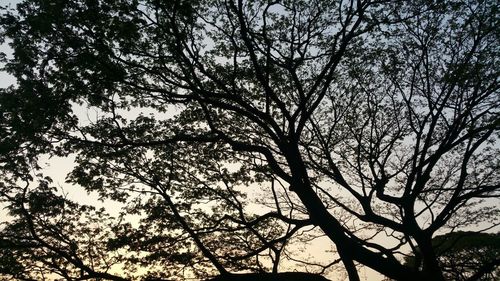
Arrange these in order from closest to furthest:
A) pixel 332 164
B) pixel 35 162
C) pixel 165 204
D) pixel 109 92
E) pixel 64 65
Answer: pixel 64 65, pixel 35 162, pixel 109 92, pixel 165 204, pixel 332 164

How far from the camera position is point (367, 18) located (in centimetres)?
1105

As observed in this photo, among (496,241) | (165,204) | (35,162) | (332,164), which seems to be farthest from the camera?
(496,241)

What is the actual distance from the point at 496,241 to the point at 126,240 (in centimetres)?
2203

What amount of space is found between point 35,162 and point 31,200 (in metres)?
1.12

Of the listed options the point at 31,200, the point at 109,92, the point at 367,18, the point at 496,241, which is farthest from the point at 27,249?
the point at 496,241

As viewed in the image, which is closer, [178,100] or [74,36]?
[74,36]

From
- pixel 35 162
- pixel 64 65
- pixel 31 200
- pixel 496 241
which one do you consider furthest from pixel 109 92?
pixel 496 241

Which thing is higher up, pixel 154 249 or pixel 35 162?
pixel 35 162

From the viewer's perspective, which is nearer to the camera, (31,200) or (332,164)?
(31,200)

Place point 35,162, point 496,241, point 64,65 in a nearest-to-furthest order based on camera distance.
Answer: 1. point 64,65
2. point 35,162
3. point 496,241

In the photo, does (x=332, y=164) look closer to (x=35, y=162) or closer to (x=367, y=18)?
(x=367, y=18)

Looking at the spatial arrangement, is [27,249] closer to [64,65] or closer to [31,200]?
[31,200]

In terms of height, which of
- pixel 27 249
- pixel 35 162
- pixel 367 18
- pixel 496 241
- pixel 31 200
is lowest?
pixel 27 249

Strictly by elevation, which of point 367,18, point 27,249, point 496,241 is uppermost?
point 367,18
